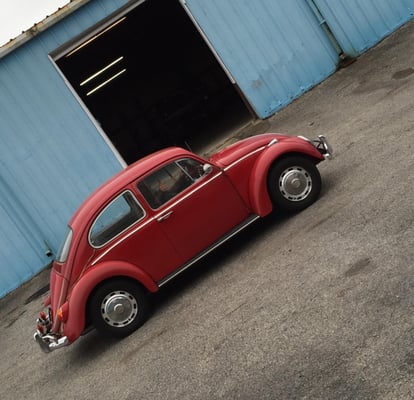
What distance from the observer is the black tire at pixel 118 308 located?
23.1ft

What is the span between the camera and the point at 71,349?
811 centimetres

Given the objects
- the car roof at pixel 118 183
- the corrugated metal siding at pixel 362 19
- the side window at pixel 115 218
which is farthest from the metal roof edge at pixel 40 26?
the side window at pixel 115 218

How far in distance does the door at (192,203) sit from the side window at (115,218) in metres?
0.18

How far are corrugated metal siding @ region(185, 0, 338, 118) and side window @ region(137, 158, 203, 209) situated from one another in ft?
22.7

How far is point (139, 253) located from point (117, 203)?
63 cm

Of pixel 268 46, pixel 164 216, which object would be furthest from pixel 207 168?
pixel 268 46

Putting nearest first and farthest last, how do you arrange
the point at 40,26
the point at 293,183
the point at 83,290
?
the point at 83,290 → the point at 293,183 → the point at 40,26

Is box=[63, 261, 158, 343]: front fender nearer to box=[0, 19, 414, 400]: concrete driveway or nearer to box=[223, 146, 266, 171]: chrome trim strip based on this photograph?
box=[0, 19, 414, 400]: concrete driveway

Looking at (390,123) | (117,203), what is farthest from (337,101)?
(117,203)

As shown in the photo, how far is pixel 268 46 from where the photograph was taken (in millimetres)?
14000

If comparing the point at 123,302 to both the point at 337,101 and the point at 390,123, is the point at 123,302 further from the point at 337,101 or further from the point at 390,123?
the point at 337,101

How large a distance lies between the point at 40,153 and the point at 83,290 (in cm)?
689

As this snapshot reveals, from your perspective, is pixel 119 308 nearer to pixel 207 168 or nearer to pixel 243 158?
pixel 207 168

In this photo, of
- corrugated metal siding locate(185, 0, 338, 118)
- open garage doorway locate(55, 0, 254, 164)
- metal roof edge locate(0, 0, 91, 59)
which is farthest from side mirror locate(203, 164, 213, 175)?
open garage doorway locate(55, 0, 254, 164)
